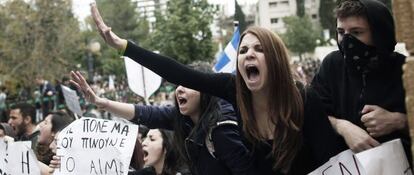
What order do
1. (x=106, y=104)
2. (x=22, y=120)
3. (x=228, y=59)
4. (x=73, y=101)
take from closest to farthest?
(x=106, y=104) < (x=228, y=59) < (x=73, y=101) < (x=22, y=120)

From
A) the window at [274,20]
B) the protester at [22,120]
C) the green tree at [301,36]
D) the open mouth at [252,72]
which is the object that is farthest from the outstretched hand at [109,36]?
the window at [274,20]

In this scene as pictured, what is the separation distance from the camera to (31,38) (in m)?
27.8

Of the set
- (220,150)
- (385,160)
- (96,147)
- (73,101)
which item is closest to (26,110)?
(73,101)

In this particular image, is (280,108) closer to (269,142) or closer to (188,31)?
(269,142)

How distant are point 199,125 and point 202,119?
4 centimetres

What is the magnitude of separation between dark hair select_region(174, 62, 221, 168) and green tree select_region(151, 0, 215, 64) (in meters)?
16.7

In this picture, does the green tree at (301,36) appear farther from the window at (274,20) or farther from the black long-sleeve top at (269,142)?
the black long-sleeve top at (269,142)

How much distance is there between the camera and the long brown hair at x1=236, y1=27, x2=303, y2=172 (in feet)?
9.43

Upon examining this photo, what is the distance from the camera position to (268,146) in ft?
9.59

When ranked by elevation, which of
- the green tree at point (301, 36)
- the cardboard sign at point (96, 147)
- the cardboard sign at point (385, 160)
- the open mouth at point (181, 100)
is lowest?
the green tree at point (301, 36)

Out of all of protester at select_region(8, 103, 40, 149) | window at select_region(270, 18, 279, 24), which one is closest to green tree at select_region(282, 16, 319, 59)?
window at select_region(270, 18, 279, 24)

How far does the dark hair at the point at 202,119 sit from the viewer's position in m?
3.40

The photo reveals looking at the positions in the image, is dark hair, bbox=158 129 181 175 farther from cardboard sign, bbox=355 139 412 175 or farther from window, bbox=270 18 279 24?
window, bbox=270 18 279 24

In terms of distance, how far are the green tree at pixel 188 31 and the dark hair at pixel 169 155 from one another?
1621cm
